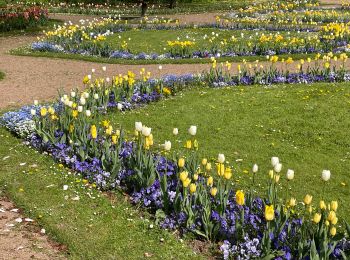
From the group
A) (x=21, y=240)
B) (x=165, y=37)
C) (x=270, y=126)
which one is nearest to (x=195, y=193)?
(x=21, y=240)

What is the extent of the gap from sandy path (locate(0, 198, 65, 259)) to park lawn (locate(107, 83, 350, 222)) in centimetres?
311

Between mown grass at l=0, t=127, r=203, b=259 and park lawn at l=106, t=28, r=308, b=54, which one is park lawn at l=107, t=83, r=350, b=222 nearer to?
mown grass at l=0, t=127, r=203, b=259

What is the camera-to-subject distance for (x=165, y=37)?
925 inches

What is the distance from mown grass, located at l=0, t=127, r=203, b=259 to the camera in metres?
5.70

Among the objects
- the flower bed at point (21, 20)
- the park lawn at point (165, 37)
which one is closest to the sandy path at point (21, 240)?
the park lawn at point (165, 37)

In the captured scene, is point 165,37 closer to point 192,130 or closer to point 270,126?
point 270,126

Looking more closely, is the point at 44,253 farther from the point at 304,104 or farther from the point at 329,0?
the point at 329,0

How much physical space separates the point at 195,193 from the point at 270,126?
452cm

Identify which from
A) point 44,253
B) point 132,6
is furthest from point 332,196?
point 132,6

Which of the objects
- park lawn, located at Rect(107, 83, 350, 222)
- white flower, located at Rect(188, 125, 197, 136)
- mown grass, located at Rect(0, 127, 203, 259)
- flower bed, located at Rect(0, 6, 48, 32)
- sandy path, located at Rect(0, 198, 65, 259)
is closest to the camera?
sandy path, located at Rect(0, 198, 65, 259)

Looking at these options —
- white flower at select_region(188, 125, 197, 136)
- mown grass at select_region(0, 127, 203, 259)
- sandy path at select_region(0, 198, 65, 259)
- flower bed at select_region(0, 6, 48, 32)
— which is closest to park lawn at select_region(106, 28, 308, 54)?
flower bed at select_region(0, 6, 48, 32)

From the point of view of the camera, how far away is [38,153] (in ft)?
28.4

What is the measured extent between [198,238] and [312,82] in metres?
8.92

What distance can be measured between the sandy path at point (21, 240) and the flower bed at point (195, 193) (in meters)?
1.38
